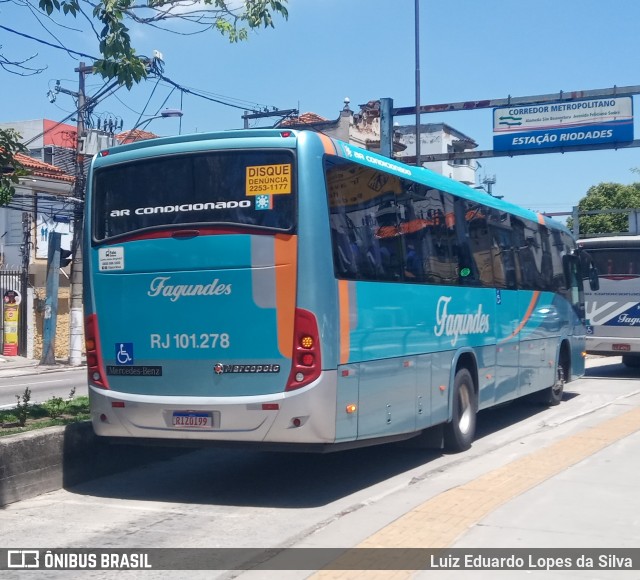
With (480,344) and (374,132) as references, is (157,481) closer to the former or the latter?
(480,344)

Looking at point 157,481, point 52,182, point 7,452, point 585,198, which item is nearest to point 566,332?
point 157,481

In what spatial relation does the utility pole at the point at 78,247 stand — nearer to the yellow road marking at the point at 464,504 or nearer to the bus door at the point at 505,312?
the bus door at the point at 505,312

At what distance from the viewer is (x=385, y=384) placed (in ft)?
29.2

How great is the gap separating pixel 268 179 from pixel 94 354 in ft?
8.17

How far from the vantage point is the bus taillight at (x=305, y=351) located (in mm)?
7797

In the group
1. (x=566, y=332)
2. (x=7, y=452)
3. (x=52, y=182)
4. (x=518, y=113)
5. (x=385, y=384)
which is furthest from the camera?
(x=52, y=182)

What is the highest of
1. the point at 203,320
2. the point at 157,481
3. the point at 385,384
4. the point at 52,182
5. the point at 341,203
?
the point at 52,182

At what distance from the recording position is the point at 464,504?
792 centimetres

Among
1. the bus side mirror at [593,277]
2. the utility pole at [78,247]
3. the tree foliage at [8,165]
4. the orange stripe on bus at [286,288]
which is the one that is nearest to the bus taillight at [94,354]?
the orange stripe on bus at [286,288]

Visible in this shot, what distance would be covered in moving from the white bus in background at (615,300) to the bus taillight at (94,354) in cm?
1478

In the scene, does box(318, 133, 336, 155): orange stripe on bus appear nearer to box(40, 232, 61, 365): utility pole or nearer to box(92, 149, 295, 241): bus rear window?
box(92, 149, 295, 241): bus rear window

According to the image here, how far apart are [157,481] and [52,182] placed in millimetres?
27240

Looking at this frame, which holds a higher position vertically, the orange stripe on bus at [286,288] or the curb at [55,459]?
the orange stripe on bus at [286,288]

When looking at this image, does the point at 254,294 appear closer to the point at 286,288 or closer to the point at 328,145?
the point at 286,288
